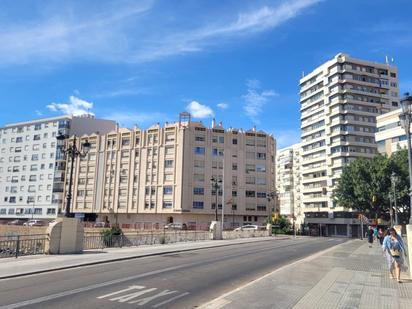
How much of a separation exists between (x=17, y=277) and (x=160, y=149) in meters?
65.4

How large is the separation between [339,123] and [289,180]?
42.7 m

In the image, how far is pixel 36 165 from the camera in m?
93.2

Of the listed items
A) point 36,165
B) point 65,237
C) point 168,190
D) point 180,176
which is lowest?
point 65,237

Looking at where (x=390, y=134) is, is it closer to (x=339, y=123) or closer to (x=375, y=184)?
(x=375, y=184)

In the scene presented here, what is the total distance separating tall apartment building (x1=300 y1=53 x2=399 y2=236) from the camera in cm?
8088

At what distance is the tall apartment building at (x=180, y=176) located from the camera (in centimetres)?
7362

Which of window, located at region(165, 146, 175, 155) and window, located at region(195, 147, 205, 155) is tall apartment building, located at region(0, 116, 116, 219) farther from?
window, located at region(195, 147, 205, 155)

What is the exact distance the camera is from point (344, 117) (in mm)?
82188

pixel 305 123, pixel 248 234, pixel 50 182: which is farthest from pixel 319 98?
pixel 50 182

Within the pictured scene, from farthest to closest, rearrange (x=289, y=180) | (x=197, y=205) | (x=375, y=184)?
(x=289, y=180), (x=197, y=205), (x=375, y=184)

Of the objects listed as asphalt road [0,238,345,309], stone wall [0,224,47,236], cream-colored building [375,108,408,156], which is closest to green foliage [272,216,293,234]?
cream-colored building [375,108,408,156]

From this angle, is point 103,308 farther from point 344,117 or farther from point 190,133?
point 344,117

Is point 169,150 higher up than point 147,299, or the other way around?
point 169,150

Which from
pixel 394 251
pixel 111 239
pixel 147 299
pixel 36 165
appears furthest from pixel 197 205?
pixel 147 299
